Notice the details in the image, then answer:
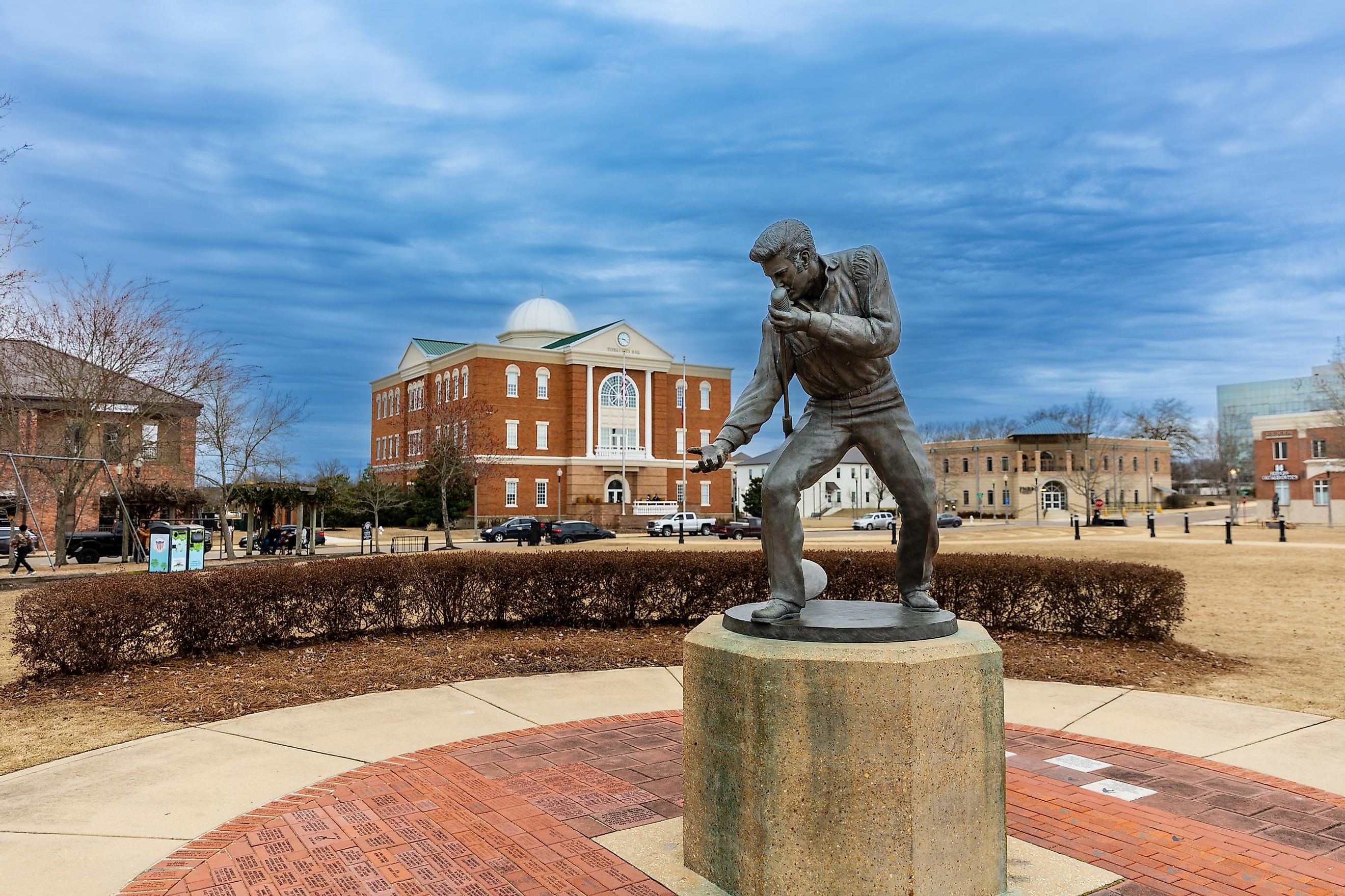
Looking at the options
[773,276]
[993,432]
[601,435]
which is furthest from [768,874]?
[993,432]

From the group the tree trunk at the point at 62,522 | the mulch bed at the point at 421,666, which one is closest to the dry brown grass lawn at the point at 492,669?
the mulch bed at the point at 421,666

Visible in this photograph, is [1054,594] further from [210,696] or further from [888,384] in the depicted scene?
[210,696]

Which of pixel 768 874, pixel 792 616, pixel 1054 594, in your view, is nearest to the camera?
pixel 768 874

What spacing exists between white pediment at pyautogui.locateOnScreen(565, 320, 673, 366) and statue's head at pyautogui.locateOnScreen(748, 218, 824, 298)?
5345cm

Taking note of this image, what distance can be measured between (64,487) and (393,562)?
704 inches

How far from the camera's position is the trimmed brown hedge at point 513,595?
28.3ft

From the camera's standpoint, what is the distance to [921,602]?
432 cm

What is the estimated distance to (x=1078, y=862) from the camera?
4.10m

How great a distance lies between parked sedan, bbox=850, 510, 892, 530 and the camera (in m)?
53.5

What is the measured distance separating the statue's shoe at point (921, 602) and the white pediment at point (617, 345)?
176 ft

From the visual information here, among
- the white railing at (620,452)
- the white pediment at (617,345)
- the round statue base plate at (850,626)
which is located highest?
the white pediment at (617,345)

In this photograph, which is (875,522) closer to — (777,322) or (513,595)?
(513,595)

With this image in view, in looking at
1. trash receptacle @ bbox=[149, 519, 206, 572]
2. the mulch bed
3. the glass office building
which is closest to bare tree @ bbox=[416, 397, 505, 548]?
trash receptacle @ bbox=[149, 519, 206, 572]

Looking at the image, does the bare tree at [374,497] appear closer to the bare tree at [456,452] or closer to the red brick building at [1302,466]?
the bare tree at [456,452]
